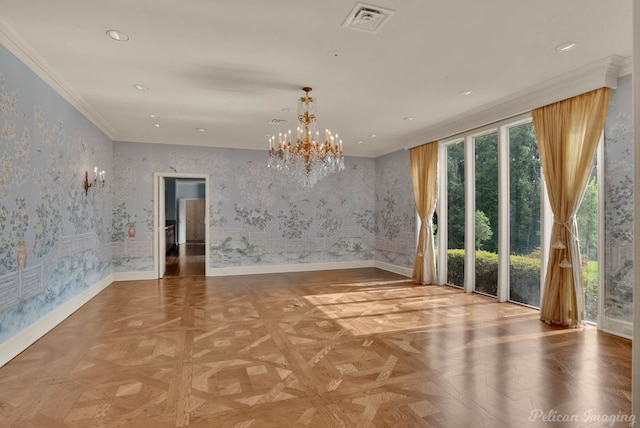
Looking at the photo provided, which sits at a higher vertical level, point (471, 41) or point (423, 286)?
point (471, 41)

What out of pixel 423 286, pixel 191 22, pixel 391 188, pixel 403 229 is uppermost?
pixel 191 22

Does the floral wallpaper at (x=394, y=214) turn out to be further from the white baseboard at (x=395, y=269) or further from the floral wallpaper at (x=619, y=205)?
the floral wallpaper at (x=619, y=205)

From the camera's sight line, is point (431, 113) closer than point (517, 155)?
No

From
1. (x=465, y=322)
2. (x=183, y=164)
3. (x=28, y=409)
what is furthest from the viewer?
(x=183, y=164)

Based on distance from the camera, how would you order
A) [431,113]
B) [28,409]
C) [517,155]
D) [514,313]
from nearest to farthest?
1. [28,409]
2. [514,313]
3. [517,155]
4. [431,113]

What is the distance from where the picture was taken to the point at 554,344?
3410 mm

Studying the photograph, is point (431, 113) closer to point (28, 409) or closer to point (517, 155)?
point (517, 155)

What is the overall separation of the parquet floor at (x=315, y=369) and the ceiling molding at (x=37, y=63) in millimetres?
2781

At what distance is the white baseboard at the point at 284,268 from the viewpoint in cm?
745

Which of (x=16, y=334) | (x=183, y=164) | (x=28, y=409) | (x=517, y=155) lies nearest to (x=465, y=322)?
(x=517, y=155)

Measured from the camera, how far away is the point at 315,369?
2.87m

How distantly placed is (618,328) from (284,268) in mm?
5792

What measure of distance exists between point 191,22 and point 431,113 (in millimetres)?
3778

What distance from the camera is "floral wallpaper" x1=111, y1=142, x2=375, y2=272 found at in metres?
6.91
